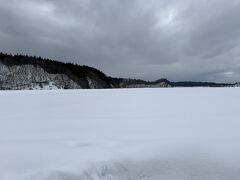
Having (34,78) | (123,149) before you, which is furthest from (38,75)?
(123,149)

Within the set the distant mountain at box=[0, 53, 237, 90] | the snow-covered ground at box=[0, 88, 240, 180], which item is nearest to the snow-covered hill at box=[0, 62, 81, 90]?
the distant mountain at box=[0, 53, 237, 90]

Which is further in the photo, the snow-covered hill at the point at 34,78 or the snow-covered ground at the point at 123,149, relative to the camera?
the snow-covered hill at the point at 34,78

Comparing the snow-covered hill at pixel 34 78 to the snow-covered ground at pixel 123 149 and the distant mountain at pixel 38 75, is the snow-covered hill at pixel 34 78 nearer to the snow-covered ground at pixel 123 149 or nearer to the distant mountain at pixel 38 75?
the distant mountain at pixel 38 75

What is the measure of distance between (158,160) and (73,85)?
271ft

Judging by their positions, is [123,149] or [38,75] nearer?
[123,149]

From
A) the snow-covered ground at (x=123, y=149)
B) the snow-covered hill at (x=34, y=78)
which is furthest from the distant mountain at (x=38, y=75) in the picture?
the snow-covered ground at (x=123, y=149)

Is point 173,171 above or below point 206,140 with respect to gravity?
below

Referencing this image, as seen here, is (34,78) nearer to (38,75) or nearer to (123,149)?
(38,75)

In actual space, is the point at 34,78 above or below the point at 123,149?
above

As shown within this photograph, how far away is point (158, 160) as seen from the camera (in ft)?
10.0

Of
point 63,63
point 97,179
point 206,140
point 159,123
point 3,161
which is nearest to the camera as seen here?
point 97,179

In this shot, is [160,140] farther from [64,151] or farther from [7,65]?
[7,65]

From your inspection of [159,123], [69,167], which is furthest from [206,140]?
[69,167]

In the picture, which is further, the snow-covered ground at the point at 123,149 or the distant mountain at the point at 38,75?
the distant mountain at the point at 38,75
